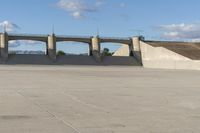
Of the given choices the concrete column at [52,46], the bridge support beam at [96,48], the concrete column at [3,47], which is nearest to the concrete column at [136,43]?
the bridge support beam at [96,48]

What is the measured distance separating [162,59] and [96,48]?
1836 centimetres

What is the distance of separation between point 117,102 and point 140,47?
96236mm

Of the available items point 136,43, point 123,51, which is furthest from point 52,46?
point 123,51

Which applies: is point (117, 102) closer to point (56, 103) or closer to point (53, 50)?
point (56, 103)

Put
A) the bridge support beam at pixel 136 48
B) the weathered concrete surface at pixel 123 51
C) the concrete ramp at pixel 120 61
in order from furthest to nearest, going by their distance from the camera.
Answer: the weathered concrete surface at pixel 123 51, the bridge support beam at pixel 136 48, the concrete ramp at pixel 120 61

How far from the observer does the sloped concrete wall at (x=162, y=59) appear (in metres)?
78.1

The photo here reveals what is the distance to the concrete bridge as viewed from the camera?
98.7 meters

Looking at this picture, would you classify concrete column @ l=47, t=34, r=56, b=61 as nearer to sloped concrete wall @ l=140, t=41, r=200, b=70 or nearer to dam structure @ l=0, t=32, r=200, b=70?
dam structure @ l=0, t=32, r=200, b=70

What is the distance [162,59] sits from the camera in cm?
9581

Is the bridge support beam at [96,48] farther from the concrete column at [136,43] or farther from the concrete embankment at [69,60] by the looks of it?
the concrete column at [136,43]

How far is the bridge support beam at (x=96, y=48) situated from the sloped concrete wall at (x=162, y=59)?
439 inches

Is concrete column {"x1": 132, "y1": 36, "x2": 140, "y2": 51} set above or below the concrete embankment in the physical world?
above

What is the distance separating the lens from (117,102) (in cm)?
1451

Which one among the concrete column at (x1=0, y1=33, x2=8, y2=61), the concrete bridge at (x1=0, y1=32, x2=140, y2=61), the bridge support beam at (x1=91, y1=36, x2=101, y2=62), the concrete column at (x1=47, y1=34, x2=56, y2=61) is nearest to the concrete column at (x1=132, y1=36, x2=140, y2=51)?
the concrete bridge at (x1=0, y1=32, x2=140, y2=61)
